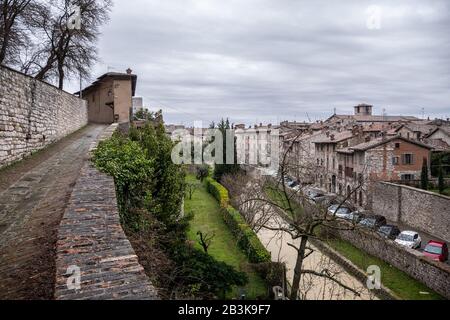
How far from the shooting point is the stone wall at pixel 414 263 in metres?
15.7

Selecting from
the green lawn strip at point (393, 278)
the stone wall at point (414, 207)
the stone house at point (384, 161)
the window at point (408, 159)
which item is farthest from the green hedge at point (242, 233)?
the window at point (408, 159)

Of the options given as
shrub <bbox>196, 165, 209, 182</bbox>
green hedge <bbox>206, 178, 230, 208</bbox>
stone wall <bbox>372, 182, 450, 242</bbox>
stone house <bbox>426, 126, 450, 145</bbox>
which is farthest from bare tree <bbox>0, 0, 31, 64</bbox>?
stone house <bbox>426, 126, 450, 145</bbox>

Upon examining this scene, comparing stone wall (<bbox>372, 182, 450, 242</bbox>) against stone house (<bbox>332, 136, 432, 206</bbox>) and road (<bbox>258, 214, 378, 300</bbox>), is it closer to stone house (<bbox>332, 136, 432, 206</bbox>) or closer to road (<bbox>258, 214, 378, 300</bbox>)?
stone house (<bbox>332, 136, 432, 206</bbox>)

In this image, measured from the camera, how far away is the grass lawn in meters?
15.4

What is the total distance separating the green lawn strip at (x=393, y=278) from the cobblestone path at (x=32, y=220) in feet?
25.0

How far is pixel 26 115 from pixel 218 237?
41.8ft

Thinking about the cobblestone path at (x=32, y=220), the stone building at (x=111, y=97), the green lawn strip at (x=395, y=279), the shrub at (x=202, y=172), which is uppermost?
the stone building at (x=111, y=97)

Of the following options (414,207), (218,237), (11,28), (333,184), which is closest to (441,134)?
(333,184)

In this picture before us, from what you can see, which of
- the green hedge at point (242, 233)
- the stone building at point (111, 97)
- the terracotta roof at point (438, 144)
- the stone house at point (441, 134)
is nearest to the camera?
the green hedge at point (242, 233)

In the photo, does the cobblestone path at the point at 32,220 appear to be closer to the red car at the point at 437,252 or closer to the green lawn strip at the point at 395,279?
the green lawn strip at the point at 395,279

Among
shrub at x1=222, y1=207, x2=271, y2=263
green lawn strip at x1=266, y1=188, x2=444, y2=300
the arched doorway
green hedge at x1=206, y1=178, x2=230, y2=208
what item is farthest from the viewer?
the arched doorway

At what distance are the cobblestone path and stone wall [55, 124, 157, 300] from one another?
39 centimetres
